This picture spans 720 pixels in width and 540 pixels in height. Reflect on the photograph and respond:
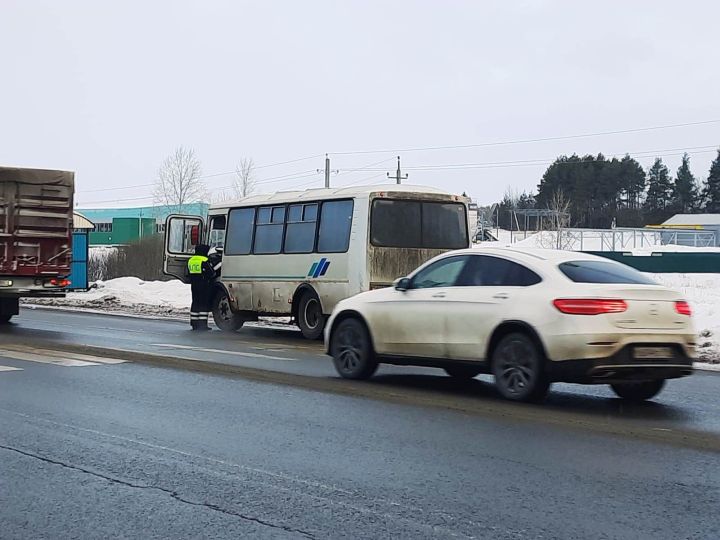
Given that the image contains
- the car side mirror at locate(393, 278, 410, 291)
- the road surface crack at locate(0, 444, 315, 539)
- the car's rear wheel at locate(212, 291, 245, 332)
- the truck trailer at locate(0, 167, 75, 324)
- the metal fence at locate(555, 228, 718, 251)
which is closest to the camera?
the road surface crack at locate(0, 444, 315, 539)

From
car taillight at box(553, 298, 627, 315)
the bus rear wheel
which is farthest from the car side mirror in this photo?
the bus rear wheel

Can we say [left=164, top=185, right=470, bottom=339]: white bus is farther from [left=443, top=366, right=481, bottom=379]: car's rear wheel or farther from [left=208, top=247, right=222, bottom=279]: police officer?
[left=443, top=366, right=481, bottom=379]: car's rear wheel

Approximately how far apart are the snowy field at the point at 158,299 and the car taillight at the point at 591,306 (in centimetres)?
918

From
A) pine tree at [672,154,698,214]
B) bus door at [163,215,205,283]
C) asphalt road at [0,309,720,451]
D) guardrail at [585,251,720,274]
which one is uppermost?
pine tree at [672,154,698,214]

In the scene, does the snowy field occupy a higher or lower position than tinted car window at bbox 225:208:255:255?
lower

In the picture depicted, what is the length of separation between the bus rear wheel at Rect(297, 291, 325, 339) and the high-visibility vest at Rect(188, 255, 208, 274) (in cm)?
283

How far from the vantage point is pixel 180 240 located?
75.5 feet

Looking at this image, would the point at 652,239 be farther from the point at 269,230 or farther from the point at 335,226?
the point at 335,226

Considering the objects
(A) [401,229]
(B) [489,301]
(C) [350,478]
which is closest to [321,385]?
(B) [489,301]

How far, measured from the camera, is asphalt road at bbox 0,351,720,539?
19.0ft

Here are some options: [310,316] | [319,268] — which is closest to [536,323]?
[319,268]

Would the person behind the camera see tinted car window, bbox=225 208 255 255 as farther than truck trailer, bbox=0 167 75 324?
Yes

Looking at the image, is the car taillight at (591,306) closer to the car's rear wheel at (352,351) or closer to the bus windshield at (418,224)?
the car's rear wheel at (352,351)

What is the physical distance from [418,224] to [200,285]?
534 centimetres
